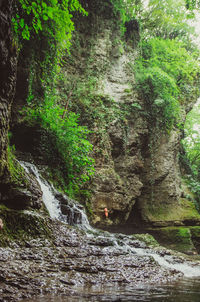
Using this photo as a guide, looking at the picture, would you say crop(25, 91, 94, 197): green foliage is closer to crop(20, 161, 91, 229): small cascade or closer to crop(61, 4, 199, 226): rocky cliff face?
crop(20, 161, 91, 229): small cascade

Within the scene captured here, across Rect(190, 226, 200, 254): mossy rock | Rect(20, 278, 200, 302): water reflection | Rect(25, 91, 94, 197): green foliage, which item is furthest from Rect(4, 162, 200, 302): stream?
Rect(190, 226, 200, 254): mossy rock

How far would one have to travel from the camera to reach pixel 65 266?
3291mm

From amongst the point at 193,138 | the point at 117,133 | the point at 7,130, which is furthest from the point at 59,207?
the point at 193,138

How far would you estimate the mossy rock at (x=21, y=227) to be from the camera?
3726 millimetres

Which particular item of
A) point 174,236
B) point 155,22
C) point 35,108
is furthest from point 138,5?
point 174,236

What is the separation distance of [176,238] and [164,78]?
860 centimetres

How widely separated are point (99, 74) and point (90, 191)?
6665 millimetres

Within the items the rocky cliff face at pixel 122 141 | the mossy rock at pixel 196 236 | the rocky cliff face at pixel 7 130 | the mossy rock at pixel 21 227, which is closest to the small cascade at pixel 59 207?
the rocky cliff face at pixel 7 130

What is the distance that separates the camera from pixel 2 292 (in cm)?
221

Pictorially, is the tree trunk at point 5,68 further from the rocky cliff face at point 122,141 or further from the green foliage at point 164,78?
the green foliage at point 164,78

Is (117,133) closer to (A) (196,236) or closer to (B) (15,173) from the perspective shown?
(A) (196,236)

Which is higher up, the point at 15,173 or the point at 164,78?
the point at 164,78

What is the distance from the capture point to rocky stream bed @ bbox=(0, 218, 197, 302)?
2494mm

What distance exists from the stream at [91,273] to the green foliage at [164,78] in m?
9.37
